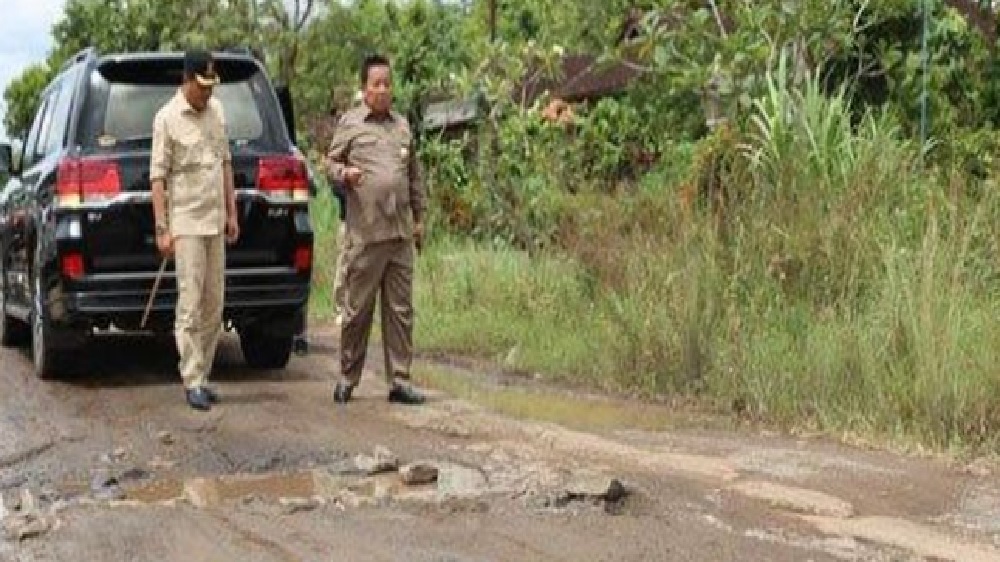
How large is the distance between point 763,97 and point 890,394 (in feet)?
14.5

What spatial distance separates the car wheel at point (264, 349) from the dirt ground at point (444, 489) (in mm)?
1459

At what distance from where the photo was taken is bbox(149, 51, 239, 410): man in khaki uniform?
8867 millimetres

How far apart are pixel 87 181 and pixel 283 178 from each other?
118 centimetres

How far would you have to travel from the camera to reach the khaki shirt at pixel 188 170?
887cm

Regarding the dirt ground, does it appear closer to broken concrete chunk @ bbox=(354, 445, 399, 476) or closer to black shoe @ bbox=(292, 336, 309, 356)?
broken concrete chunk @ bbox=(354, 445, 399, 476)

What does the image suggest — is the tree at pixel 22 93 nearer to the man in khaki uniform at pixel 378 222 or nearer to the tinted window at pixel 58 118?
the tinted window at pixel 58 118

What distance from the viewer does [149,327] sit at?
393 inches

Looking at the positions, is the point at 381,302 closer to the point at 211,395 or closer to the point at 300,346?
the point at 211,395

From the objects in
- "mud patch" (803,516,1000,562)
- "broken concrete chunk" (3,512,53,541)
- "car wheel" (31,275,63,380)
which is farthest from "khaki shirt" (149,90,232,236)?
"mud patch" (803,516,1000,562)

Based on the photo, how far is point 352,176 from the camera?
873 centimetres

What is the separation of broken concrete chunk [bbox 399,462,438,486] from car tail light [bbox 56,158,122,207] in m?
3.56

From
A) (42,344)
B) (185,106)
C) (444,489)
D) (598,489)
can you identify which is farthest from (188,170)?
(598,489)

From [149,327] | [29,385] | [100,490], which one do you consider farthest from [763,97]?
[100,490]

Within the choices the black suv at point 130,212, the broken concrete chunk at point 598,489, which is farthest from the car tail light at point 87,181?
the broken concrete chunk at point 598,489
